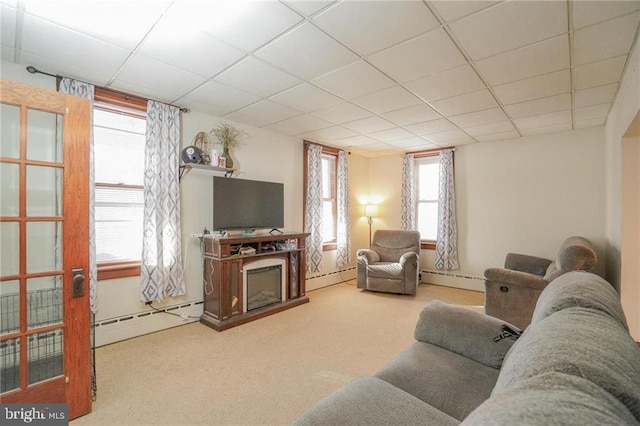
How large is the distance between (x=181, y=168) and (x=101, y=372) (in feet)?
6.84

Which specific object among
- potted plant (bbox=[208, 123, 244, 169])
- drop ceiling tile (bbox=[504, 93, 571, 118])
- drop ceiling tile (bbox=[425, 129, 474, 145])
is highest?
drop ceiling tile (bbox=[425, 129, 474, 145])

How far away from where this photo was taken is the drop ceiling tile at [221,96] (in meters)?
2.88

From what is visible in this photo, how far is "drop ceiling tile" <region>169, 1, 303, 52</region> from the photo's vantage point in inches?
67.9

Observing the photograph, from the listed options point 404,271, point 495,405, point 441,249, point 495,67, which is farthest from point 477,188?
point 495,405

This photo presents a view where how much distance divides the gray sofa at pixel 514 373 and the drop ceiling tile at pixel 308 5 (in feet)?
6.24

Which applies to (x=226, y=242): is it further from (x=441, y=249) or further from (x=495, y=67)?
(x=441, y=249)

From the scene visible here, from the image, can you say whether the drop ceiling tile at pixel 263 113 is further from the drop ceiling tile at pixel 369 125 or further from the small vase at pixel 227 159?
the drop ceiling tile at pixel 369 125

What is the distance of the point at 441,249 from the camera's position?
515 cm

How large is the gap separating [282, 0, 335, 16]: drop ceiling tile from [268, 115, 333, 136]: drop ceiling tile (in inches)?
74.9

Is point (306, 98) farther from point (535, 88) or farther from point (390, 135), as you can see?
point (535, 88)

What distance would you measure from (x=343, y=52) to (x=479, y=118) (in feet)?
7.69

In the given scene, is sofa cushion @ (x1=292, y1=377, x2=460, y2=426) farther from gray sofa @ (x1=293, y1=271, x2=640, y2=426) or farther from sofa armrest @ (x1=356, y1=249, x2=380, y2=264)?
sofa armrest @ (x1=356, y1=249, x2=380, y2=264)

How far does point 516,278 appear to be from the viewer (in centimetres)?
316

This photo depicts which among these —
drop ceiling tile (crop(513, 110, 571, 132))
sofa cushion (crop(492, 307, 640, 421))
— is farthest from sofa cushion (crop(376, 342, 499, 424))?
drop ceiling tile (crop(513, 110, 571, 132))
